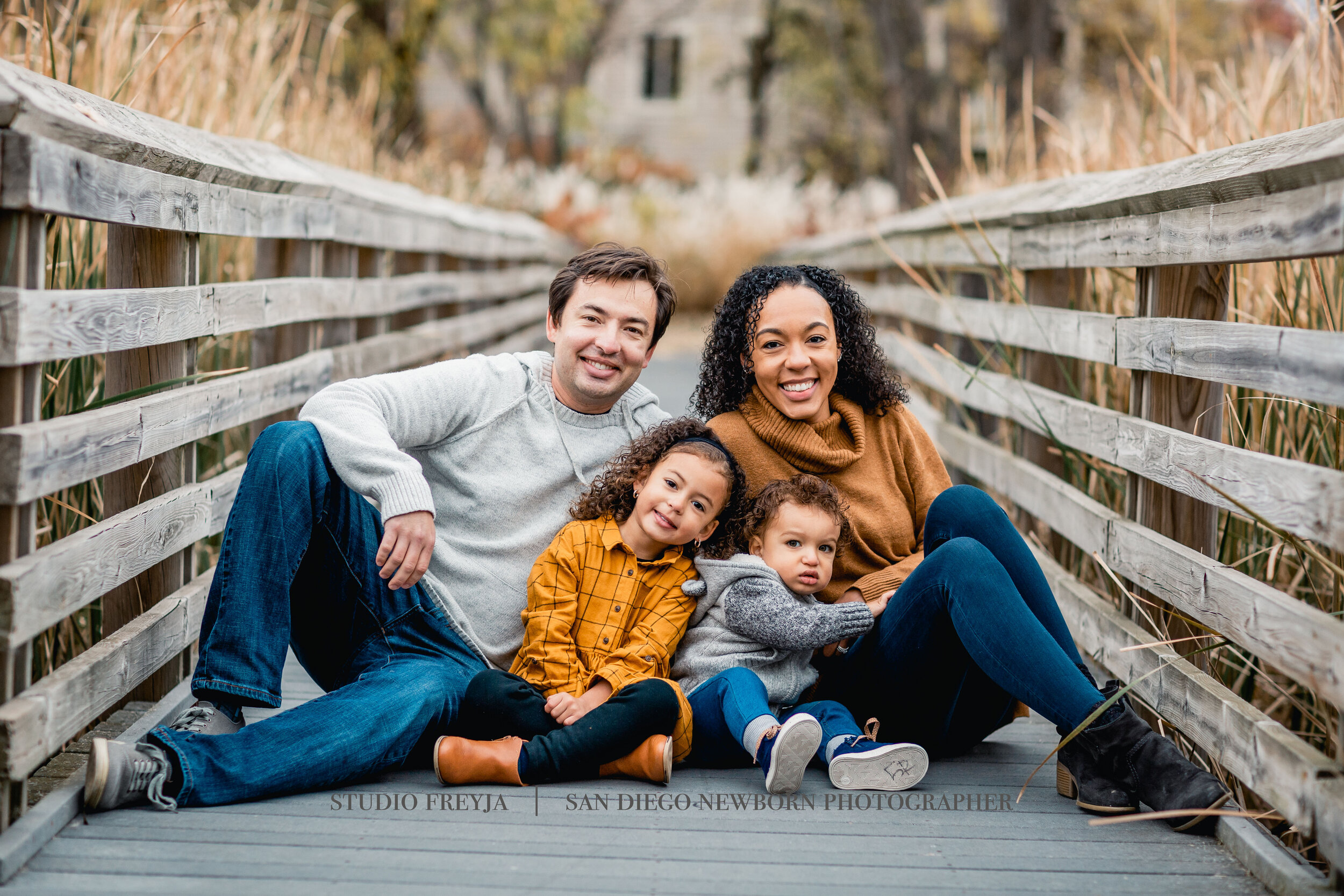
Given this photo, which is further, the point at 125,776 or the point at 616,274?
the point at 616,274

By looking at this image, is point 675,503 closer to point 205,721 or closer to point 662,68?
point 205,721

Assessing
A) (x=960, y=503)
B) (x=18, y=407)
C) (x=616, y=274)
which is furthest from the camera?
(x=616, y=274)

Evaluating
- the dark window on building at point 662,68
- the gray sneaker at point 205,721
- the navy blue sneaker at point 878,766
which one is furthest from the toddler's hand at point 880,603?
the dark window on building at point 662,68

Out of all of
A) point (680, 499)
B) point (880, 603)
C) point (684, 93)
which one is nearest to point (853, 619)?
point (880, 603)

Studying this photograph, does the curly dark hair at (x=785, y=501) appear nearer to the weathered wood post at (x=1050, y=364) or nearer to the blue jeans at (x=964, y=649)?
the blue jeans at (x=964, y=649)

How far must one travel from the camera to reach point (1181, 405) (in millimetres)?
2812

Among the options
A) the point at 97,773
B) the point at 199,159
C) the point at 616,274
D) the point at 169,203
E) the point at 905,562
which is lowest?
the point at 97,773

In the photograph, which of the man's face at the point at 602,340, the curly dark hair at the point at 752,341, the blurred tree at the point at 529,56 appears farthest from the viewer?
the blurred tree at the point at 529,56

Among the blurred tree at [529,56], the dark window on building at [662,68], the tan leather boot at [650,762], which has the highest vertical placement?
the dark window on building at [662,68]

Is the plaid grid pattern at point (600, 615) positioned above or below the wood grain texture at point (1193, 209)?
below

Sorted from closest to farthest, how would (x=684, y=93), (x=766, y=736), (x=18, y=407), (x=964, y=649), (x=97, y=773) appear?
(x=18, y=407), (x=97, y=773), (x=766, y=736), (x=964, y=649), (x=684, y=93)

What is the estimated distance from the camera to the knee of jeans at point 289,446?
7.83ft

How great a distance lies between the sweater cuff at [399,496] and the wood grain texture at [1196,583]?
1489 millimetres

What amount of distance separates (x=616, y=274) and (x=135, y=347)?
3.29 feet
